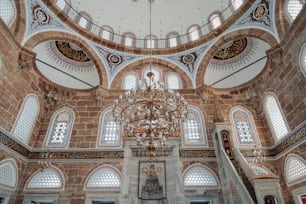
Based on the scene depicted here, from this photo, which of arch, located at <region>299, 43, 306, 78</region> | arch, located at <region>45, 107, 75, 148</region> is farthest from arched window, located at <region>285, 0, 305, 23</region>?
arch, located at <region>45, 107, 75, 148</region>

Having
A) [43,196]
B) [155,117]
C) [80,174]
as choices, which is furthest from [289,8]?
[43,196]

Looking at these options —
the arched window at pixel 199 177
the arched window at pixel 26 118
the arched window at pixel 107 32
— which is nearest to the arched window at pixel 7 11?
the arched window at pixel 26 118

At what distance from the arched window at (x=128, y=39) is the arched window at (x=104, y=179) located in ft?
20.3

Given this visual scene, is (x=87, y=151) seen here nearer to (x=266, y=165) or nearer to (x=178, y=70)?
(x=178, y=70)

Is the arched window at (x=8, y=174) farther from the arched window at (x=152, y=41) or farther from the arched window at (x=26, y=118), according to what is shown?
the arched window at (x=152, y=41)

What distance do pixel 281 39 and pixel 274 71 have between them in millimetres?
1218

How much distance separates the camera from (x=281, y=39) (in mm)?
7016

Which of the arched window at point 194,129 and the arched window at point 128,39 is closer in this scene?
the arched window at point 194,129

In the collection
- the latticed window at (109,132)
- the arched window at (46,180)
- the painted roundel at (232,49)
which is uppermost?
the painted roundel at (232,49)

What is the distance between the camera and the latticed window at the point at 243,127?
7945 millimetres

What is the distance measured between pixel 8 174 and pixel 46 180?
120 cm

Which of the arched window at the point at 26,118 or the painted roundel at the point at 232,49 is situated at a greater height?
the painted roundel at the point at 232,49

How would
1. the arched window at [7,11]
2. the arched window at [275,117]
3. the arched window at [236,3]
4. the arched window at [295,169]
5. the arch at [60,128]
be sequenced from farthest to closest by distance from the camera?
1. the arched window at [236,3]
2. the arch at [60,128]
3. the arched window at [275,117]
4. the arched window at [7,11]
5. the arched window at [295,169]

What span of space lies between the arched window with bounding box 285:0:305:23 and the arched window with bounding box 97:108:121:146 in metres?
7.54
